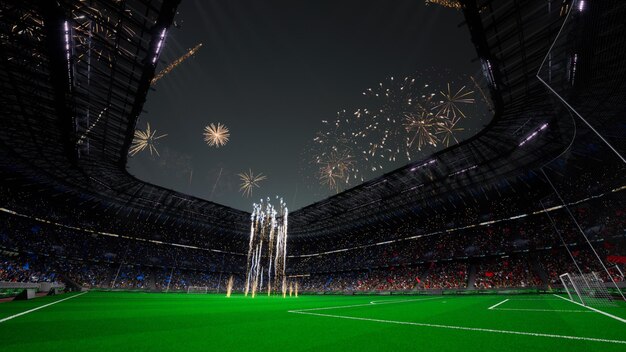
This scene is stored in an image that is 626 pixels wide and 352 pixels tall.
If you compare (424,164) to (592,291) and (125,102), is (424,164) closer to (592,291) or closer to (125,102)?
(592,291)

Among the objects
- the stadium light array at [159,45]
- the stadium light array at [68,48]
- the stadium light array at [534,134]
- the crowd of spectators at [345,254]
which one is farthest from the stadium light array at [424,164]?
the stadium light array at [68,48]

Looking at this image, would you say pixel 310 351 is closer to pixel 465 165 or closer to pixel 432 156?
pixel 432 156

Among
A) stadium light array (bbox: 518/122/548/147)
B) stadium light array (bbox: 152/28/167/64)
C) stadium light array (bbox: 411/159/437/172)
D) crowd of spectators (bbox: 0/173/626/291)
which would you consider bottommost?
crowd of spectators (bbox: 0/173/626/291)

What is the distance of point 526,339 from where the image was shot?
4.44 meters

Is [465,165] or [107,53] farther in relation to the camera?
[465,165]

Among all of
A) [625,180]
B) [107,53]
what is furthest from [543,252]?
[107,53]

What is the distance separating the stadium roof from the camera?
12516mm

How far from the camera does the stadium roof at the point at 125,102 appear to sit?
12516mm

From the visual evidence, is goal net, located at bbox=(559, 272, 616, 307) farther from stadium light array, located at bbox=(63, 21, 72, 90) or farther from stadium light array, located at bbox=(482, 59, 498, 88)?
stadium light array, located at bbox=(63, 21, 72, 90)

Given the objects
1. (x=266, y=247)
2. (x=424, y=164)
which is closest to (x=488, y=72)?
(x=424, y=164)

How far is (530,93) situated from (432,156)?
32.2 feet

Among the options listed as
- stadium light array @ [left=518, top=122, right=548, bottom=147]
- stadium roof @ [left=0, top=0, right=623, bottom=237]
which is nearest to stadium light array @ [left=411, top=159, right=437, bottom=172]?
stadium roof @ [left=0, top=0, right=623, bottom=237]

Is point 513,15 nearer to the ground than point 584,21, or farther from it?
farther from it

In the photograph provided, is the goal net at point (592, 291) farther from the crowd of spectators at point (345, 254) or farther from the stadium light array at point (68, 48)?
the stadium light array at point (68, 48)
